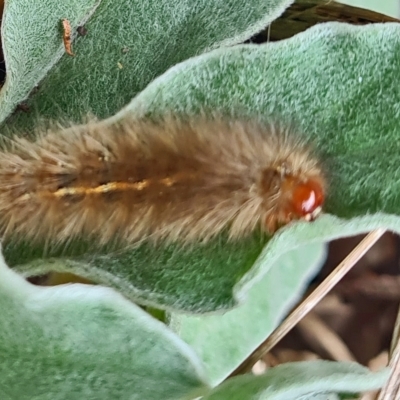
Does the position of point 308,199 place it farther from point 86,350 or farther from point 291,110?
point 86,350

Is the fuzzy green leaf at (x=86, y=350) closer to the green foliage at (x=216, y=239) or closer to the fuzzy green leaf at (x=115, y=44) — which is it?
the green foliage at (x=216, y=239)

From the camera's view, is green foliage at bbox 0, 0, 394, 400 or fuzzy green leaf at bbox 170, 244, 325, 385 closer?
green foliage at bbox 0, 0, 394, 400

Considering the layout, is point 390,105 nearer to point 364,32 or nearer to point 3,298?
point 364,32

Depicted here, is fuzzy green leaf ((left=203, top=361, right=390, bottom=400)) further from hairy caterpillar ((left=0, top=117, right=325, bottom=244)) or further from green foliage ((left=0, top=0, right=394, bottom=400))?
hairy caterpillar ((left=0, top=117, right=325, bottom=244))

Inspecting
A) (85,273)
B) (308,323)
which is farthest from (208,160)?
(308,323)

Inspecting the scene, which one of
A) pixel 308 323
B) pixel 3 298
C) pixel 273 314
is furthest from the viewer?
pixel 308 323

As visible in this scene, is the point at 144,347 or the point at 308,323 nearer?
the point at 144,347

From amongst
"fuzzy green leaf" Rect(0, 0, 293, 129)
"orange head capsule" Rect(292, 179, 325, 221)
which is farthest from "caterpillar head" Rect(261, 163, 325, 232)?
"fuzzy green leaf" Rect(0, 0, 293, 129)
